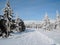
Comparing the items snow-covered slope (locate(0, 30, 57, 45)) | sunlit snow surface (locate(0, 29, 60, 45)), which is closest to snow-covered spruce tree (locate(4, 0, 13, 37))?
sunlit snow surface (locate(0, 29, 60, 45))

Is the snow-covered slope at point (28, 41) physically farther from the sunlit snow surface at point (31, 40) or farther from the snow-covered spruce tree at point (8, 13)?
the snow-covered spruce tree at point (8, 13)

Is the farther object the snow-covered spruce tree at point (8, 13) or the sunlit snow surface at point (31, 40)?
the snow-covered spruce tree at point (8, 13)

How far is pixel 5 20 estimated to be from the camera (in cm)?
3519

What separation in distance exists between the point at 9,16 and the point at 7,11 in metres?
1.40

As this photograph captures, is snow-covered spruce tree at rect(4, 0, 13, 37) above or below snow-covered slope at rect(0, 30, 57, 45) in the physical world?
above

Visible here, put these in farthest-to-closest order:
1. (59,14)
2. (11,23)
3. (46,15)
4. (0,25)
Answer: (59,14) < (46,15) < (11,23) < (0,25)

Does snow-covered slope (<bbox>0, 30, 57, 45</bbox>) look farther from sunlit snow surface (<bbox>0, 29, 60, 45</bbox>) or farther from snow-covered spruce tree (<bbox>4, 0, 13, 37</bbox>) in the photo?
snow-covered spruce tree (<bbox>4, 0, 13, 37</bbox>)

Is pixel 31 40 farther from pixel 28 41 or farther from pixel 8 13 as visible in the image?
pixel 8 13

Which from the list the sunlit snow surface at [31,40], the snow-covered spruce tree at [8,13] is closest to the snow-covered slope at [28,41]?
the sunlit snow surface at [31,40]

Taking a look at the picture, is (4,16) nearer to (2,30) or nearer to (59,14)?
(2,30)

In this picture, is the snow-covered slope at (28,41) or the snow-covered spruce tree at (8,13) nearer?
the snow-covered slope at (28,41)

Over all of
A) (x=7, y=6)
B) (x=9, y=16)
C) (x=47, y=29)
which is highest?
(x=7, y=6)

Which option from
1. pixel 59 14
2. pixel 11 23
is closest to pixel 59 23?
pixel 59 14

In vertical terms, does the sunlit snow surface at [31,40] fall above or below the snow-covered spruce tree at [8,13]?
below
